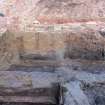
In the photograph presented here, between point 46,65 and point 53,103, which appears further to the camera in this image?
point 46,65

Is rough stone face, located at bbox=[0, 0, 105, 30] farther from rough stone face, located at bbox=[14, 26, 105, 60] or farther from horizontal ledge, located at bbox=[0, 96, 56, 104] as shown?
horizontal ledge, located at bbox=[0, 96, 56, 104]

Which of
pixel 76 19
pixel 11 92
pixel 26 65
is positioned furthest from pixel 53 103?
pixel 76 19

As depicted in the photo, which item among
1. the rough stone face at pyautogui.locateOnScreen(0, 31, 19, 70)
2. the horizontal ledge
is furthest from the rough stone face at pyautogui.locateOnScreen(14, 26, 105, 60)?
the horizontal ledge

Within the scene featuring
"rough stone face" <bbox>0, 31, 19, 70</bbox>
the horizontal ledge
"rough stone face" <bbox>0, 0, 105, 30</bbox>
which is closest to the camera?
the horizontal ledge

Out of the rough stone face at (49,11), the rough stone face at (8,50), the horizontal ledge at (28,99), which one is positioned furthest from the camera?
the rough stone face at (49,11)

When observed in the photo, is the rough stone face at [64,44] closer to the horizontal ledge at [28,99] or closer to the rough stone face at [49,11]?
the rough stone face at [49,11]

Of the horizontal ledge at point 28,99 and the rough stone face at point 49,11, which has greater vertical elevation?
the rough stone face at point 49,11

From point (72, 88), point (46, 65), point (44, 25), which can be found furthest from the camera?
point (44, 25)

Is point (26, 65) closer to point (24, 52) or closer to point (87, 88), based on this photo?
point (24, 52)

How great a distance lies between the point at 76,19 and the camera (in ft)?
8.76

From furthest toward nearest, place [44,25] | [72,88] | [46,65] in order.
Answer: [44,25]
[46,65]
[72,88]

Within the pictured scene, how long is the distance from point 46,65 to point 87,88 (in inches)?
19.8

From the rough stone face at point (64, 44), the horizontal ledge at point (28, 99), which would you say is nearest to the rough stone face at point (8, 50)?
the rough stone face at point (64, 44)

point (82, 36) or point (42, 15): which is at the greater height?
point (42, 15)
